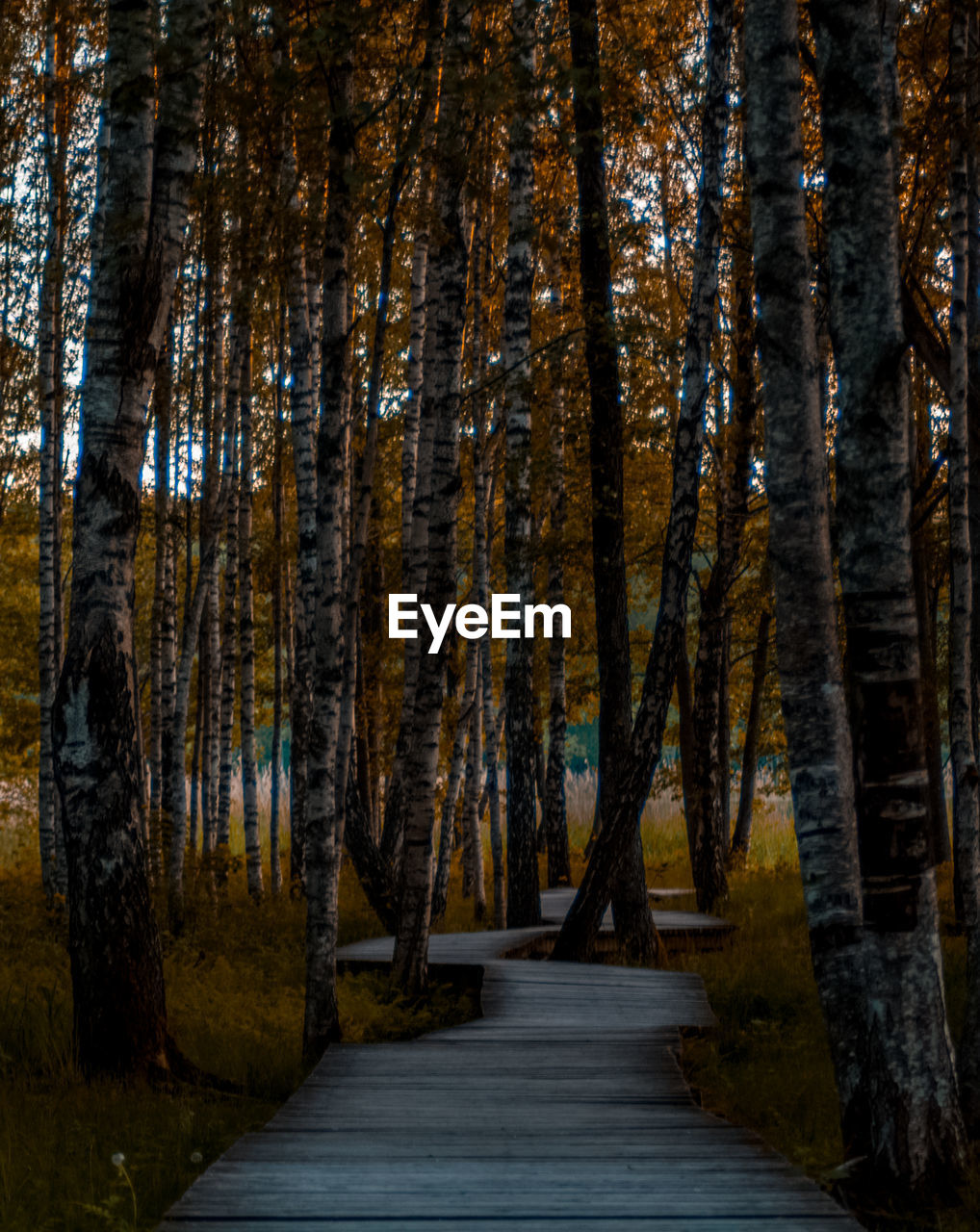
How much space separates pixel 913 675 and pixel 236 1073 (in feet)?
15.6

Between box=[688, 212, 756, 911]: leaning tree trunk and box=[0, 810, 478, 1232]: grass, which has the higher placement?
box=[688, 212, 756, 911]: leaning tree trunk

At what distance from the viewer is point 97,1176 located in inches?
195

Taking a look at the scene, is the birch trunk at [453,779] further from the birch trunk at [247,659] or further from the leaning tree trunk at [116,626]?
the leaning tree trunk at [116,626]

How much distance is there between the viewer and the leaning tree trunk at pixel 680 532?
9.91 m

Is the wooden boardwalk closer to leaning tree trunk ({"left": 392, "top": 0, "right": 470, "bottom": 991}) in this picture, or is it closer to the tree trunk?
leaning tree trunk ({"left": 392, "top": 0, "right": 470, "bottom": 991})

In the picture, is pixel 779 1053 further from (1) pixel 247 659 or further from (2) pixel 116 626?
(1) pixel 247 659

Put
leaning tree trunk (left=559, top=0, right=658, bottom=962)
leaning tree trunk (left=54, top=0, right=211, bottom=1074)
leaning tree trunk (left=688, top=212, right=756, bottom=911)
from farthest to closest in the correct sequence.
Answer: leaning tree trunk (left=688, top=212, right=756, bottom=911) < leaning tree trunk (left=559, top=0, right=658, bottom=962) < leaning tree trunk (left=54, top=0, right=211, bottom=1074)

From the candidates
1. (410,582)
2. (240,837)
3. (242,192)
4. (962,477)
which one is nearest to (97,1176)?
(242,192)

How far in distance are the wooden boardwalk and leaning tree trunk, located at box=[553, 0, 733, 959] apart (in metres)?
2.34

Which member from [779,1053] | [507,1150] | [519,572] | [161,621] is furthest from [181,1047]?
[161,621]

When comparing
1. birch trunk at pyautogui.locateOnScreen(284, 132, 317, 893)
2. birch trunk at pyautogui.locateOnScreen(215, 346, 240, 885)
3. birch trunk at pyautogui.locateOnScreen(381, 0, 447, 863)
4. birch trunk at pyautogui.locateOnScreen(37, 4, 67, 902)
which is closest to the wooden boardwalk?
birch trunk at pyautogui.locateOnScreen(284, 132, 317, 893)

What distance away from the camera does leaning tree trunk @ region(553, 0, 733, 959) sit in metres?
9.91

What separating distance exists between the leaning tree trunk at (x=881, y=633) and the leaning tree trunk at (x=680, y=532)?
5.20 meters

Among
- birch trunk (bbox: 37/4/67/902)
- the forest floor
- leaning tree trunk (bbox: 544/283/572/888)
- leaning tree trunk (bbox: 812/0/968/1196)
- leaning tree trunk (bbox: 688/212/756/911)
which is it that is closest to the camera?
leaning tree trunk (bbox: 812/0/968/1196)
